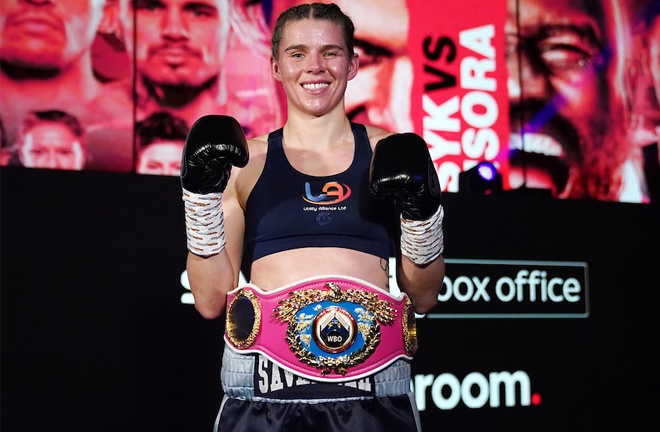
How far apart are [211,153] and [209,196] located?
3.8 inches

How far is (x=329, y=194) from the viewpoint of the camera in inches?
63.6

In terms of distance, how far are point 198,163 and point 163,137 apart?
117 inches

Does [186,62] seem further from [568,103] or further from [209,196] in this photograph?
[209,196]

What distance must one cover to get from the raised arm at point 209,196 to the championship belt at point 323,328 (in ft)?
0.38

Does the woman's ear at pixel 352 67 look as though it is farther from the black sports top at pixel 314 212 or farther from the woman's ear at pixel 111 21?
the woman's ear at pixel 111 21

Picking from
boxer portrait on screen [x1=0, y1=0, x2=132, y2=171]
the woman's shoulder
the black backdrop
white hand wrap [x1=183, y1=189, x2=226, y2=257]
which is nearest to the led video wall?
boxer portrait on screen [x1=0, y1=0, x2=132, y2=171]

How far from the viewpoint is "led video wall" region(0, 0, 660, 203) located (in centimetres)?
414

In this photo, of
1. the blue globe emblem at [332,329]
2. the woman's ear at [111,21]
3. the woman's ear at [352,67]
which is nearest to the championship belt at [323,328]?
the blue globe emblem at [332,329]

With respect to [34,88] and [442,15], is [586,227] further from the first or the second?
[34,88]

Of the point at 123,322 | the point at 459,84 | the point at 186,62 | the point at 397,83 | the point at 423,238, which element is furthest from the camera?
the point at 459,84

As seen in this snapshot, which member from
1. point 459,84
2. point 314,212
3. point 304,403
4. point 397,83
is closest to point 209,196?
point 314,212

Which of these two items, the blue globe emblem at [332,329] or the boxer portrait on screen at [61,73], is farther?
the boxer portrait on screen at [61,73]

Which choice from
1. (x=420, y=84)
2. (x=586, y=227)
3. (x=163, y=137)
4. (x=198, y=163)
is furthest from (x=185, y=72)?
(x=198, y=163)

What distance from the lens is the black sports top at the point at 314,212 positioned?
1.60 meters
